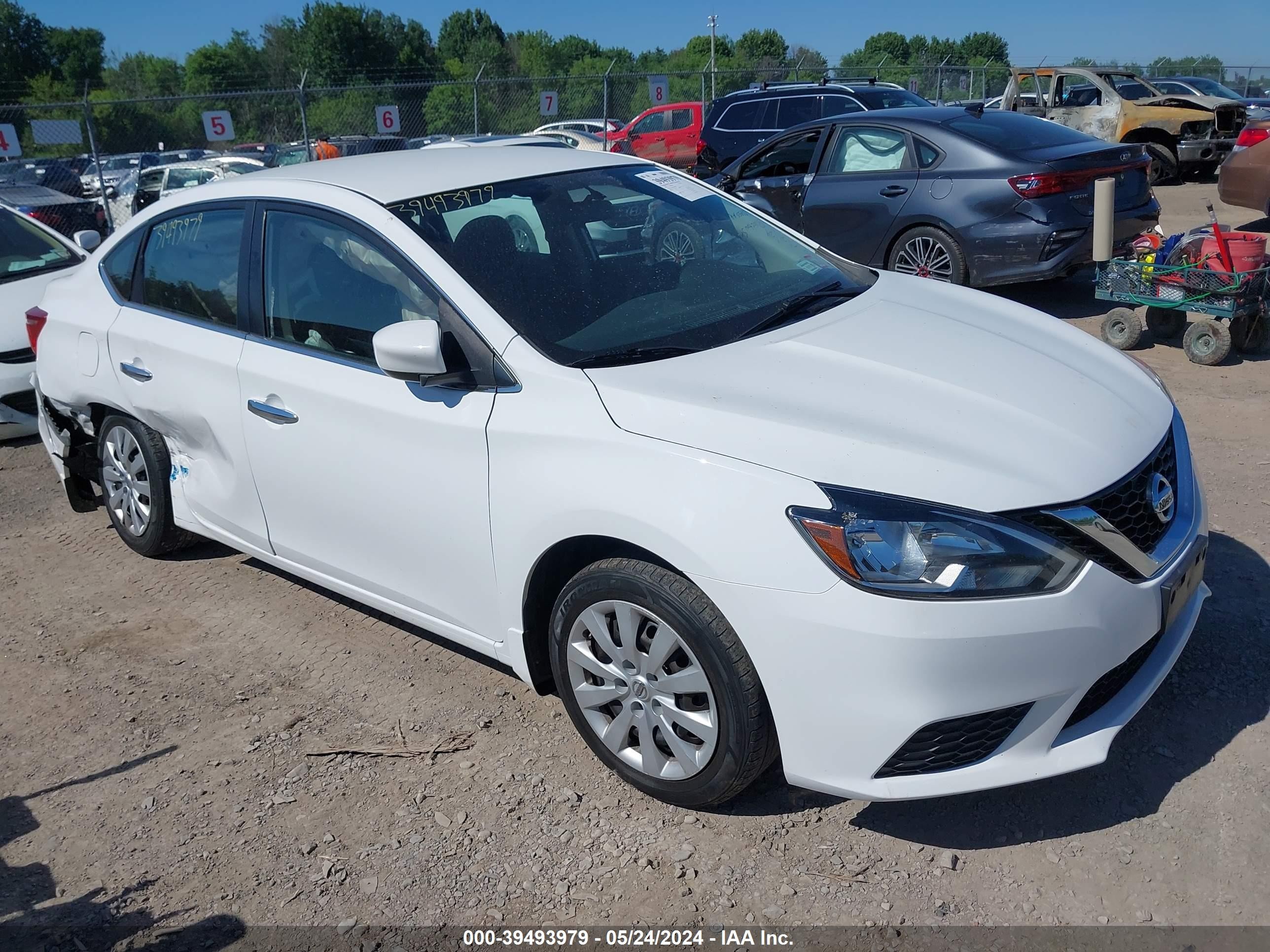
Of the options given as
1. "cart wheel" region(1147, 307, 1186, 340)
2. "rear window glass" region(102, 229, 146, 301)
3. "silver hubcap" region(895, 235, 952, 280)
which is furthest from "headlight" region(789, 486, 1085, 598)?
"silver hubcap" region(895, 235, 952, 280)

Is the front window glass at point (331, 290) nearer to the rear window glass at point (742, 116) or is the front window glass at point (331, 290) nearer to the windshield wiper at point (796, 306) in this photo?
the windshield wiper at point (796, 306)

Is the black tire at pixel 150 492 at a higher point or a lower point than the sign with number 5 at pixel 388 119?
lower

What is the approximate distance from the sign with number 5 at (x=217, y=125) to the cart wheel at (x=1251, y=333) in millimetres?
16990

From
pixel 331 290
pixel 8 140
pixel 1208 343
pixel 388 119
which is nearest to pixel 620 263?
pixel 331 290

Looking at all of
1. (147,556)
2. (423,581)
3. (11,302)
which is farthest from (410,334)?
(11,302)

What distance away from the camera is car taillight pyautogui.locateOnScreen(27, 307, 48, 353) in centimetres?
503

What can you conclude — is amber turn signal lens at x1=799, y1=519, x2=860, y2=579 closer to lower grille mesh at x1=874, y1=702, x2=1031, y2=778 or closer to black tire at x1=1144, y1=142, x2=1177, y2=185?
lower grille mesh at x1=874, y1=702, x2=1031, y2=778

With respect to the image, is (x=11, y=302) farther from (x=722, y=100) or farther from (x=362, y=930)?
(x=722, y=100)

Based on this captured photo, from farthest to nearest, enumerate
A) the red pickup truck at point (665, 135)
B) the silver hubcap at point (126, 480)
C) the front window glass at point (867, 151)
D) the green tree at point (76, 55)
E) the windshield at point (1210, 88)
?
the green tree at point (76, 55), the red pickup truck at point (665, 135), the windshield at point (1210, 88), the front window glass at point (867, 151), the silver hubcap at point (126, 480)

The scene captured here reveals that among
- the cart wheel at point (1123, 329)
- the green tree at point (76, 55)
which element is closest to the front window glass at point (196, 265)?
the cart wheel at point (1123, 329)

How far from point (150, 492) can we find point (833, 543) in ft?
11.0

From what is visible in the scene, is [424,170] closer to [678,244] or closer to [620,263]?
[620,263]

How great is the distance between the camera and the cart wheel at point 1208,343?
6.58 metres

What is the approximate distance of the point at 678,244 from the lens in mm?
3730
